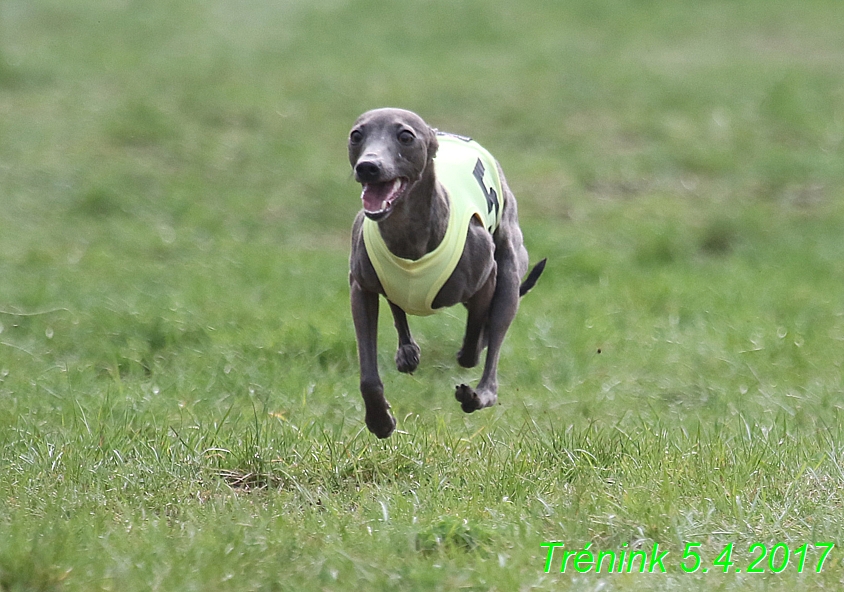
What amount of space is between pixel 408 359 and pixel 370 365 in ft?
0.77

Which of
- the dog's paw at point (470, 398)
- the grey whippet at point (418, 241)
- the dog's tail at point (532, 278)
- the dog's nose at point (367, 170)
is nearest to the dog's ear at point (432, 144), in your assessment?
the grey whippet at point (418, 241)

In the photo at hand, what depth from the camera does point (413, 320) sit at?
8.24 m

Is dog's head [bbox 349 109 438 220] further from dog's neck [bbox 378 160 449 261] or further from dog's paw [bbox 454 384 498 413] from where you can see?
dog's paw [bbox 454 384 498 413]

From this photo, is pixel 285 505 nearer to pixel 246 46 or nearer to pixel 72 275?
pixel 72 275

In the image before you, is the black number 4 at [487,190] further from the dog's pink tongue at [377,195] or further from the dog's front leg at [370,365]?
the dog's pink tongue at [377,195]

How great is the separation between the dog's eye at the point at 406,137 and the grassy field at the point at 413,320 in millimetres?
1379

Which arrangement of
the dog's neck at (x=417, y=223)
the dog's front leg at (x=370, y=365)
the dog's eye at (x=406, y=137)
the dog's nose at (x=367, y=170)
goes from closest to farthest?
the dog's nose at (x=367, y=170) < the dog's eye at (x=406, y=137) < the dog's neck at (x=417, y=223) < the dog's front leg at (x=370, y=365)

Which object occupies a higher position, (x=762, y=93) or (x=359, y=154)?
(x=359, y=154)

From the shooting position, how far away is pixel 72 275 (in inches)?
362

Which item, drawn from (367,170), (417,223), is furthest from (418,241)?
(367,170)

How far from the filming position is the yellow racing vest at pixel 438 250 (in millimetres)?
4711

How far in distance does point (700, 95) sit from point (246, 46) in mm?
5917

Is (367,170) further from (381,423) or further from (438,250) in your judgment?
(381,423)

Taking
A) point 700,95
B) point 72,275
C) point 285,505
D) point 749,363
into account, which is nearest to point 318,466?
point 285,505
